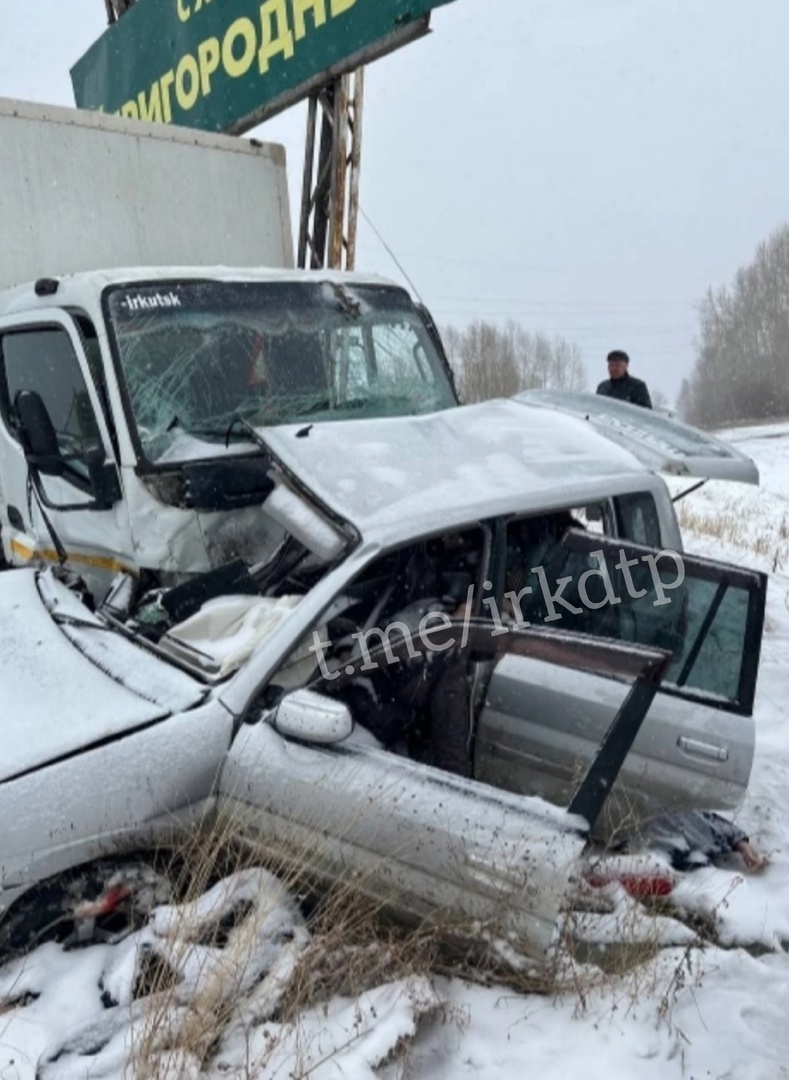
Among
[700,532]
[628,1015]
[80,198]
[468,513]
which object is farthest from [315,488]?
[700,532]

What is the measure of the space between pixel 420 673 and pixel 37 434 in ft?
6.80

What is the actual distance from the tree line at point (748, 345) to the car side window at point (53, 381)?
5603 cm

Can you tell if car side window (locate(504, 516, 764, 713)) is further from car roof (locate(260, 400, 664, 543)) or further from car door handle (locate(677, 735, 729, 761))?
car roof (locate(260, 400, 664, 543))

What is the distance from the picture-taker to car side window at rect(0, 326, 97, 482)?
4.25 meters

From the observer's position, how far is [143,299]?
14.0 ft

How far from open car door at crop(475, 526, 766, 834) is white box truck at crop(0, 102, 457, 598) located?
1.21 m

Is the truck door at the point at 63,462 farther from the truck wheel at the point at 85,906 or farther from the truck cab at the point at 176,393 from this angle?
the truck wheel at the point at 85,906

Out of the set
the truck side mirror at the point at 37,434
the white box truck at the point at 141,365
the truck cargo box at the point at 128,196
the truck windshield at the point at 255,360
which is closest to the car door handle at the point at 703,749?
the white box truck at the point at 141,365

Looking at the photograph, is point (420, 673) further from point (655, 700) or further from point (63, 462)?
point (63, 462)

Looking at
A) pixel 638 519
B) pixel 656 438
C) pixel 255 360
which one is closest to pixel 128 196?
pixel 255 360

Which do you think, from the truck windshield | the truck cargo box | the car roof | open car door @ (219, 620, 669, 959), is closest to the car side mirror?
open car door @ (219, 620, 669, 959)

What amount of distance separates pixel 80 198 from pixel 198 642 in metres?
3.77

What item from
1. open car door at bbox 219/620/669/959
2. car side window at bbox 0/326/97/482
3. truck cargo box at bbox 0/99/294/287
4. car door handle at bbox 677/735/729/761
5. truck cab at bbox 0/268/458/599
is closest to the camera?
open car door at bbox 219/620/669/959

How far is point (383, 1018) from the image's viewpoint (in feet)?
8.14
